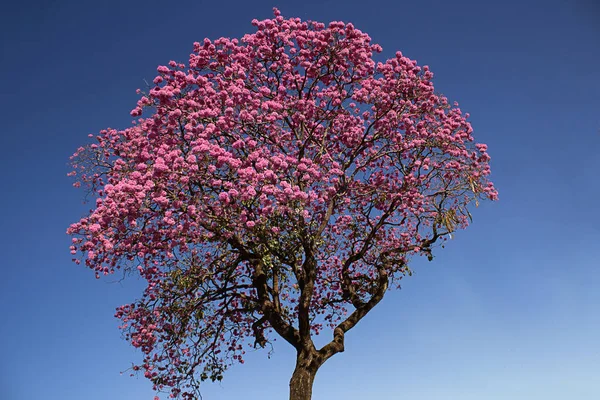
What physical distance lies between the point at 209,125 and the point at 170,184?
5.94 feet

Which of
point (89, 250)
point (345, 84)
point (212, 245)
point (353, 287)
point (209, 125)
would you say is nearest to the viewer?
point (209, 125)

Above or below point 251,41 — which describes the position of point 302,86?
below

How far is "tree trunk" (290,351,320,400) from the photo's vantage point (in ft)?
43.4

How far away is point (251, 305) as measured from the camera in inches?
639

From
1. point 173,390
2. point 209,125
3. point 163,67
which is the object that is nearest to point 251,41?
point 163,67

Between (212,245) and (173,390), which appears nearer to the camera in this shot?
(212,245)

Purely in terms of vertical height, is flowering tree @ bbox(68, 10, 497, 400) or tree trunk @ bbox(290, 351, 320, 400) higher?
flowering tree @ bbox(68, 10, 497, 400)

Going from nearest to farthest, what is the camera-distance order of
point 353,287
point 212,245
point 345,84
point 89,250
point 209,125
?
point 209,125 < point 89,250 < point 212,245 < point 345,84 < point 353,287

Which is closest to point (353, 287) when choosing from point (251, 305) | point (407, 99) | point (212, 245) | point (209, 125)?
point (251, 305)

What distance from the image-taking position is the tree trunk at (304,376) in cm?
1324

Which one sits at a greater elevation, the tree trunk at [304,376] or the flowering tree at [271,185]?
the flowering tree at [271,185]

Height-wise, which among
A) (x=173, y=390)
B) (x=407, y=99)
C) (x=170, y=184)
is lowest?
(x=173, y=390)

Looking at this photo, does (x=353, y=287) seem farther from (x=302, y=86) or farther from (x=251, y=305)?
(x=302, y=86)

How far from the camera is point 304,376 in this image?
13.5m
